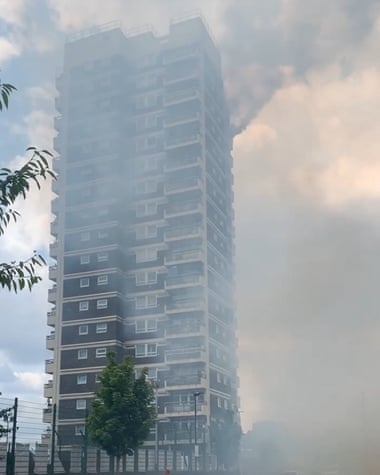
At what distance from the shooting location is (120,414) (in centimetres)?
3203

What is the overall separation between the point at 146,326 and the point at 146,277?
566cm

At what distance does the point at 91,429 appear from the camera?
3209 cm

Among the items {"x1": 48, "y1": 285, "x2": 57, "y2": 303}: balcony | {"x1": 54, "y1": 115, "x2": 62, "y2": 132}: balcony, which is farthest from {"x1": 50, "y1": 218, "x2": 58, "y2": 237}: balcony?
{"x1": 54, "y1": 115, "x2": 62, "y2": 132}: balcony

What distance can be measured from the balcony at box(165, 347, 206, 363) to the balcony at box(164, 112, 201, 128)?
85.7 feet

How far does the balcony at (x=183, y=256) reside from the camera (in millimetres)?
74688

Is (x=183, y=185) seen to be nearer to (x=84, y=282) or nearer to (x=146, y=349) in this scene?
(x=84, y=282)

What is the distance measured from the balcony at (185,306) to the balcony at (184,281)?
178cm

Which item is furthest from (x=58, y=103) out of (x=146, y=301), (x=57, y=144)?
(x=146, y=301)

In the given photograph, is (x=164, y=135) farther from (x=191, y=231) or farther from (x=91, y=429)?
(x=91, y=429)

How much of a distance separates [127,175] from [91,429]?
53.3 meters

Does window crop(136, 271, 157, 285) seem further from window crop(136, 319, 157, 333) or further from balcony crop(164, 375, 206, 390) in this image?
balcony crop(164, 375, 206, 390)

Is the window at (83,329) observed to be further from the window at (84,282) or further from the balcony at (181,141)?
the balcony at (181,141)

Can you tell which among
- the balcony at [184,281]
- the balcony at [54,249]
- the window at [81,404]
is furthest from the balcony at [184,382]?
the balcony at [54,249]

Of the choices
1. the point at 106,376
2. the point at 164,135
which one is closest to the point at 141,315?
the point at 164,135
